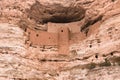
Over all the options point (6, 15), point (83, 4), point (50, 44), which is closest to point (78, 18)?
point (83, 4)

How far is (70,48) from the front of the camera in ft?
56.3

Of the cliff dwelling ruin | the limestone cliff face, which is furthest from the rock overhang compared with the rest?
the cliff dwelling ruin

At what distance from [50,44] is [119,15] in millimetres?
3829

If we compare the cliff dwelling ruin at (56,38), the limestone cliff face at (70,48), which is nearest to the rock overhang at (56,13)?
the limestone cliff face at (70,48)

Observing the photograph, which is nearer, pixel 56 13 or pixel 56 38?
pixel 56 38

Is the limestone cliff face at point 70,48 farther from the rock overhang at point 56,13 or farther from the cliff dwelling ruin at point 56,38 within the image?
the cliff dwelling ruin at point 56,38

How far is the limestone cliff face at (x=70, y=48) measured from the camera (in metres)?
15.2

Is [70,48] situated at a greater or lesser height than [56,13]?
lesser

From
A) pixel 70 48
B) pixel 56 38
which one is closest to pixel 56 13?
pixel 56 38

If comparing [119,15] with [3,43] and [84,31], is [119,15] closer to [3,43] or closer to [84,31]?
[84,31]

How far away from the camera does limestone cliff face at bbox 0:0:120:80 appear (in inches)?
599

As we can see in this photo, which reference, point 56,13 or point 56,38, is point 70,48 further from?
point 56,13

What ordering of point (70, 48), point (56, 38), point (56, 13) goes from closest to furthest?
point (70, 48), point (56, 38), point (56, 13)

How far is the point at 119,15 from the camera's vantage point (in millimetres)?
15773
